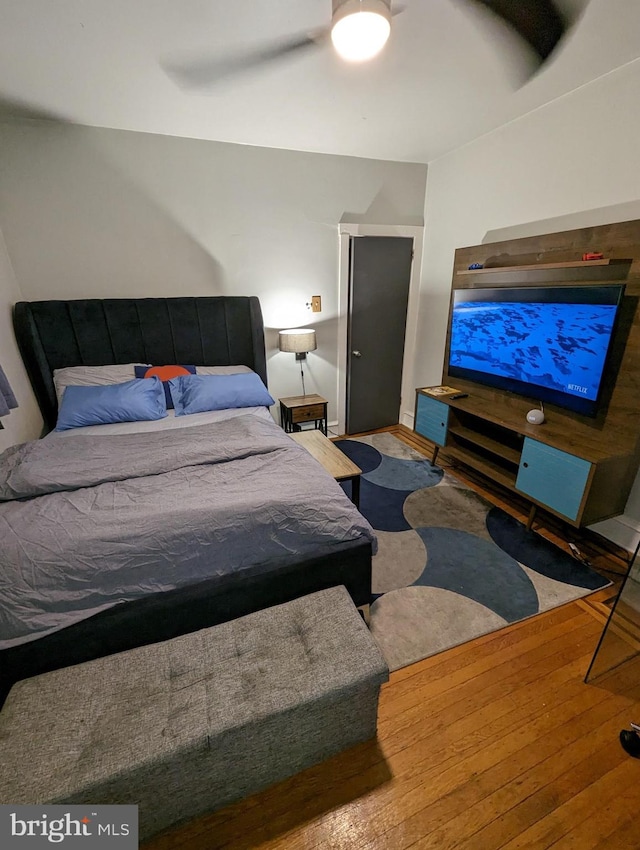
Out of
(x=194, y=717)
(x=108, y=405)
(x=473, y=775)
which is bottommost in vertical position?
(x=473, y=775)

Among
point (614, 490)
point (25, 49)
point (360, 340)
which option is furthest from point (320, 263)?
point (614, 490)

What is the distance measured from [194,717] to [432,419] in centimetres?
253

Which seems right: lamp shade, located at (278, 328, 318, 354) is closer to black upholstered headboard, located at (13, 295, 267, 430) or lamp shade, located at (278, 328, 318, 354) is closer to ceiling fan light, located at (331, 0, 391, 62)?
black upholstered headboard, located at (13, 295, 267, 430)

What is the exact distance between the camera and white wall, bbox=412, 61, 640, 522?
6.26 ft

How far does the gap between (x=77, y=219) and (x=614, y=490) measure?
3.88 metres

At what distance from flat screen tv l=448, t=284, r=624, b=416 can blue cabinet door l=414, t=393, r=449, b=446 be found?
13.7 inches

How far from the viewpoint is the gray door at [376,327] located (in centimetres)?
340

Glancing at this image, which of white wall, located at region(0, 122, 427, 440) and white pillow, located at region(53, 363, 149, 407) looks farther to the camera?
white pillow, located at region(53, 363, 149, 407)

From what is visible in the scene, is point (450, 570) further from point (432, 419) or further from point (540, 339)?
point (540, 339)

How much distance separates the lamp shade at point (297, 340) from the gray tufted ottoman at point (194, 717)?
7.47 feet

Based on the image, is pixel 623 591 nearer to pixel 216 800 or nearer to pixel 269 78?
pixel 216 800

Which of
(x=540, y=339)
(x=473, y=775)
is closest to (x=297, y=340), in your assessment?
(x=540, y=339)

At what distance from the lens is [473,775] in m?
1.17

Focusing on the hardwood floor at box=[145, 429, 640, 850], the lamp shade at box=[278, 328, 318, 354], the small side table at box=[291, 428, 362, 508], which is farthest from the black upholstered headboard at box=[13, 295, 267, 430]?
the hardwood floor at box=[145, 429, 640, 850]
